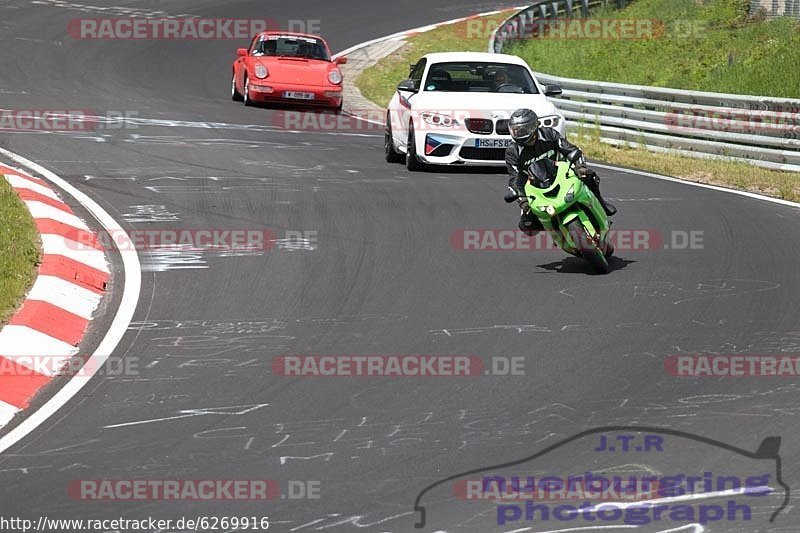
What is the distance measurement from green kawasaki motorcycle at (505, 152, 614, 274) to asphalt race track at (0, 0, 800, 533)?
0.26 meters

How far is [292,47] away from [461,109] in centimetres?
856

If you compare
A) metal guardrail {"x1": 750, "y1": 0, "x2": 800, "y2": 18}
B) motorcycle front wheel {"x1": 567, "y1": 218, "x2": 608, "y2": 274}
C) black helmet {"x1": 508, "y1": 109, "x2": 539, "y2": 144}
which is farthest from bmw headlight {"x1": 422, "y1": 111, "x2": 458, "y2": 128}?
metal guardrail {"x1": 750, "y1": 0, "x2": 800, "y2": 18}

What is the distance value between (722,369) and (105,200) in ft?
25.4

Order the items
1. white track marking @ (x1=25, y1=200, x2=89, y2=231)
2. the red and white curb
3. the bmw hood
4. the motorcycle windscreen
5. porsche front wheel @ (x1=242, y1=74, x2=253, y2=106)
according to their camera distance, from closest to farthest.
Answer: the red and white curb
the motorcycle windscreen
white track marking @ (x1=25, y1=200, x2=89, y2=231)
the bmw hood
porsche front wheel @ (x1=242, y1=74, x2=253, y2=106)

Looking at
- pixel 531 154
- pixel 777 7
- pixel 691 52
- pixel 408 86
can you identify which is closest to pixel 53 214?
pixel 531 154

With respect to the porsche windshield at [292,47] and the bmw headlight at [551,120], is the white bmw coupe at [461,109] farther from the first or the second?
the porsche windshield at [292,47]

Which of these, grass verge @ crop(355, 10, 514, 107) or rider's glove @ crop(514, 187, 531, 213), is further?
grass verge @ crop(355, 10, 514, 107)

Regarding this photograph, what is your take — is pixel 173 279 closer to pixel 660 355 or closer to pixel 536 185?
pixel 536 185

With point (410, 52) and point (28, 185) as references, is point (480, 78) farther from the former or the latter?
point (410, 52)

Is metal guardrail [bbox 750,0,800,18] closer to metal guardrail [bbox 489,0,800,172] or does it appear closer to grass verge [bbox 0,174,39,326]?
metal guardrail [bbox 489,0,800,172]

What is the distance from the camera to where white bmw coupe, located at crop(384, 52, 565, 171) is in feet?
55.6

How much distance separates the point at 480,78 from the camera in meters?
18.0

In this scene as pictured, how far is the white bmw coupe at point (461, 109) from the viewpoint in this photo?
667 inches

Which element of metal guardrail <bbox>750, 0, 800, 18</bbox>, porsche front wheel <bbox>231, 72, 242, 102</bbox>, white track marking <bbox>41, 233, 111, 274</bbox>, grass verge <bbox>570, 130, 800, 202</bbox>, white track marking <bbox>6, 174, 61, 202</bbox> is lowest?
white track marking <bbox>41, 233, 111, 274</bbox>
